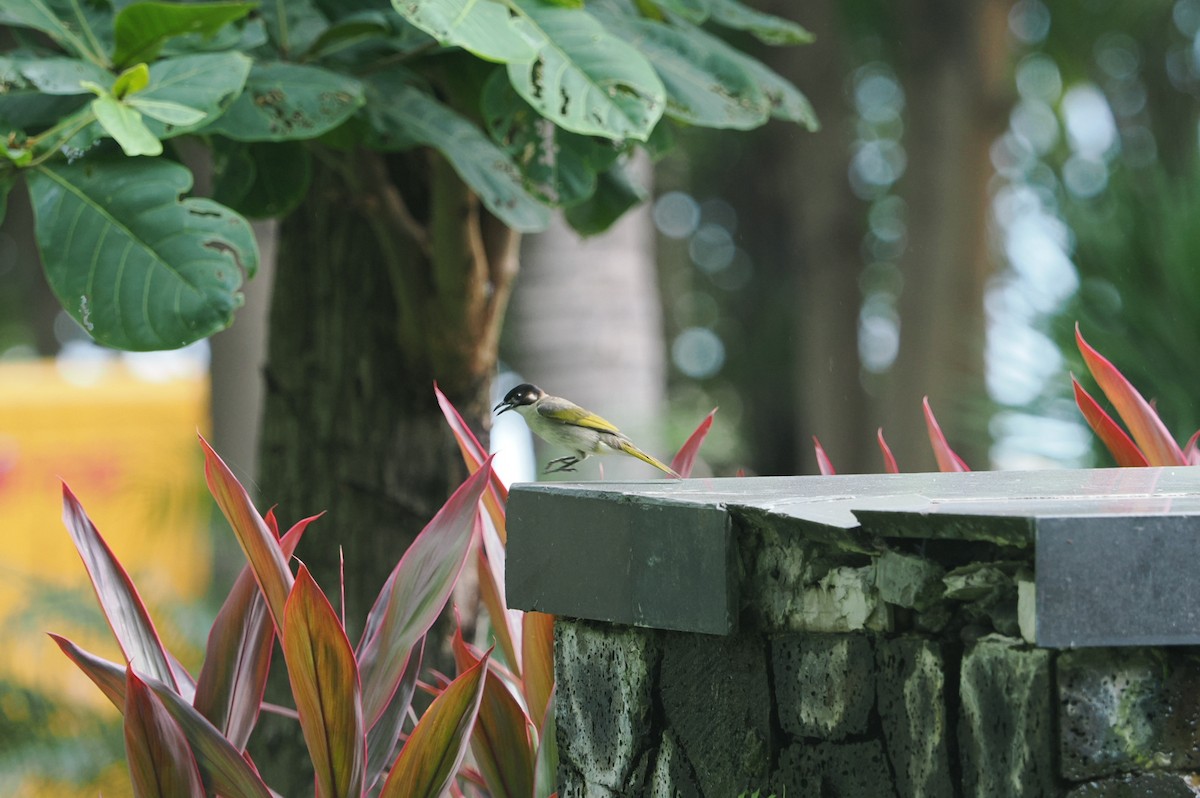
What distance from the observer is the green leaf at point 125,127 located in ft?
6.94

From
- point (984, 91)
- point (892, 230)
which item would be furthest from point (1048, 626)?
point (892, 230)

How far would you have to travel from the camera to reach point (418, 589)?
209cm

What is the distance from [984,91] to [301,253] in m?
4.92

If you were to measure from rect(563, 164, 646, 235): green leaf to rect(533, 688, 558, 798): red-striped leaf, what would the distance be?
1.55 m

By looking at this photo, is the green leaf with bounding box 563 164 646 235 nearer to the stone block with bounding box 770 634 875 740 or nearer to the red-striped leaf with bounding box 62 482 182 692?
the red-striped leaf with bounding box 62 482 182 692

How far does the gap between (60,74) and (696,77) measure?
48.7 inches

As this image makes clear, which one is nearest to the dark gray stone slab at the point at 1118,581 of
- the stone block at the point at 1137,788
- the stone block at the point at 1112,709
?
the stone block at the point at 1112,709

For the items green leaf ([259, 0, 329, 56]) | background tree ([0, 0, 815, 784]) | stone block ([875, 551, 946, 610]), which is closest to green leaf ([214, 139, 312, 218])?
background tree ([0, 0, 815, 784])

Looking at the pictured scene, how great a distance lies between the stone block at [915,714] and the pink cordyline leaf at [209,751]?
37.3 inches

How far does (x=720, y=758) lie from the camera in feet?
6.21

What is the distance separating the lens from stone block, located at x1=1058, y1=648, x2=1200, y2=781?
152 cm

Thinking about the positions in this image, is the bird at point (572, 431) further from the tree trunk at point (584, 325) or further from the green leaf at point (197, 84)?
the tree trunk at point (584, 325)

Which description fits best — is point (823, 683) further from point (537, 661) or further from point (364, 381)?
point (364, 381)

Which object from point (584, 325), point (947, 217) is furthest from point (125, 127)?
point (947, 217)
